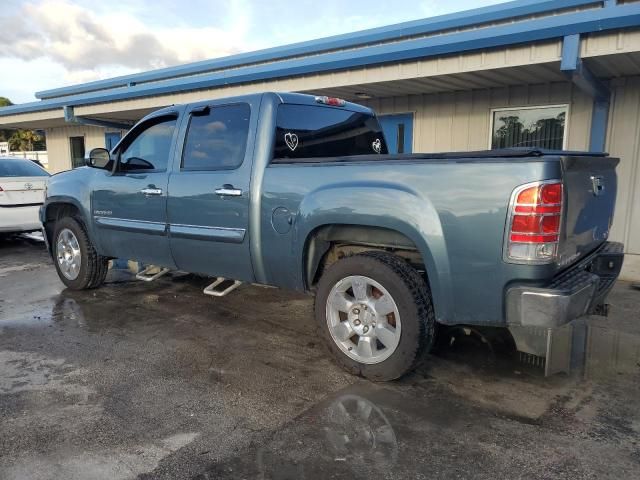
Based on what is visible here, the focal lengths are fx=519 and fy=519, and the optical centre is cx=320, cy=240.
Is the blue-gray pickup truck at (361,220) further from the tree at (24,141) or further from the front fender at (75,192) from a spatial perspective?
the tree at (24,141)

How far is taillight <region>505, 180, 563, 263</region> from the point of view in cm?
281

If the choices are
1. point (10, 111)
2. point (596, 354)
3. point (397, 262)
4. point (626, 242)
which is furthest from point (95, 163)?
point (10, 111)

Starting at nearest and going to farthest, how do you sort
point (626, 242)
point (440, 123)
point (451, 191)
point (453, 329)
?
point (451, 191), point (453, 329), point (626, 242), point (440, 123)

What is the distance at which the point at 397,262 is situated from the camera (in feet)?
11.4

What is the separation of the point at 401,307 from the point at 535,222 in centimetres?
99

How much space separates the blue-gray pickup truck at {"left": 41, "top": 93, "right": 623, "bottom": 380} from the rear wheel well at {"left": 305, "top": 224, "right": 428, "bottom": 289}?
0.4 inches

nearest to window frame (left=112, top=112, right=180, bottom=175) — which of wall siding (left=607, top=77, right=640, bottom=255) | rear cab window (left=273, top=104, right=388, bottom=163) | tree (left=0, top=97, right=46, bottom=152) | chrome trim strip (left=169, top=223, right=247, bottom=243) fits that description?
chrome trim strip (left=169, top=223, right=247, bottom=243)

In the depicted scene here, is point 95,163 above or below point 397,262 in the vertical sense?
above

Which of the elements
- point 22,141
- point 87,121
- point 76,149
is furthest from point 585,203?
point 22,141

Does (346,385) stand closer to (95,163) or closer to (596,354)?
(596,354)

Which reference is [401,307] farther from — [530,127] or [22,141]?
[22,141]

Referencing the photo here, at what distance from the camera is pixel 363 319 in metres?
3.61

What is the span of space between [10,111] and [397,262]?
17.8m

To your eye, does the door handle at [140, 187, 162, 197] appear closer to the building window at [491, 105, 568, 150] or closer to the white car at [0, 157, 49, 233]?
the white car at [0, 157, 49, 233]
